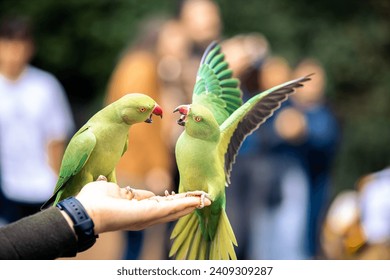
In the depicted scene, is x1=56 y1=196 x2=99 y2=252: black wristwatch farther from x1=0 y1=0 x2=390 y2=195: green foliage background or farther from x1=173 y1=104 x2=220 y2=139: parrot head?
x1=0 y1=0 x2=390 y2=195: green foliage background

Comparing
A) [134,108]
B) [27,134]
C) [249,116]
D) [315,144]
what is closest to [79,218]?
[134,108]

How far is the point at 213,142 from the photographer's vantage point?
6.70ft

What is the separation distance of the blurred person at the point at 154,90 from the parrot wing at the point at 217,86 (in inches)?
27.1

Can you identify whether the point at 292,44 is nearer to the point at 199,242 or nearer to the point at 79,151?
the point at 199,242

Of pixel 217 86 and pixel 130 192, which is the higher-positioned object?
pixel 217 86

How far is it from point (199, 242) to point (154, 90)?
0.93 m

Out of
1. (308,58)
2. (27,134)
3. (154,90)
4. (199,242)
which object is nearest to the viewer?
(199,242)

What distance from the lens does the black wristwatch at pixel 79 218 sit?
6.34 feet

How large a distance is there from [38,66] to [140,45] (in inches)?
216

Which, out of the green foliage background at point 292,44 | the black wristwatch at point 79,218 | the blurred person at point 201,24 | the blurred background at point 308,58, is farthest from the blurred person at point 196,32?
the green foliage background at point 292,44

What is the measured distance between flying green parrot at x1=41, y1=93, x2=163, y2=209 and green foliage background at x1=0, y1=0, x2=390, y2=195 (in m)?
6.53

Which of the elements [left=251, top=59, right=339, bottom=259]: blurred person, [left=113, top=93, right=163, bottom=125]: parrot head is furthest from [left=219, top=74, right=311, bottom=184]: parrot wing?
[left=251, top=59, right=339, bottom=259]: blurred person

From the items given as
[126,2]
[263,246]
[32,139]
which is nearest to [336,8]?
[126,2]

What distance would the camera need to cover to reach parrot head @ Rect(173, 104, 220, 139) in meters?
1.98
